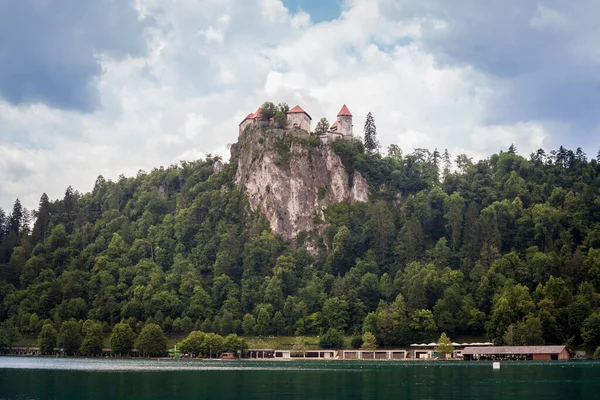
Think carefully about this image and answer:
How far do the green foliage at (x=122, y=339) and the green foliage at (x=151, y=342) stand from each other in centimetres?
233

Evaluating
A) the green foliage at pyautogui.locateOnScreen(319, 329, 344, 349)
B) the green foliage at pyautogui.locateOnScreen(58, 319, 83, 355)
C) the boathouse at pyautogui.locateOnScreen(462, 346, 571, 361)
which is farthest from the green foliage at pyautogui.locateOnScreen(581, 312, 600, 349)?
the green foliage at pyautogui.locateOnScreen(58, 319, 83, 355)

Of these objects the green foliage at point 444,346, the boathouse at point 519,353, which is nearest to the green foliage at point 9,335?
the green foliage at point 444,346

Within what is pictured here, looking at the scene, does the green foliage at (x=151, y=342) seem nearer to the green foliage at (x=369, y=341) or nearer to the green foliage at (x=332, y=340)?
the green foliage at (x=332, y=340)

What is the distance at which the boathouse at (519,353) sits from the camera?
138 meters

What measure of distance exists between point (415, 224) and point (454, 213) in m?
10.3

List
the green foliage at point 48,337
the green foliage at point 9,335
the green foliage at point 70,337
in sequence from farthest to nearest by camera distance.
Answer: the green foliage at point 9,335 → the green foliage at point 48,337 → the green foliage at point 70,337

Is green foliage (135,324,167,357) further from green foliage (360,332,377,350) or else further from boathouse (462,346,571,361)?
boathouse (462,346,571,361)

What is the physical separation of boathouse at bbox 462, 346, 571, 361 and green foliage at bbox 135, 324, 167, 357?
63283 mm

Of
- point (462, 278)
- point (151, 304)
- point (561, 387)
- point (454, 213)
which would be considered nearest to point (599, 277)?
point (462, 278)

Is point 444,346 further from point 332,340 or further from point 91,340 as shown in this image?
point 91,340

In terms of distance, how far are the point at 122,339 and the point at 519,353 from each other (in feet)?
267

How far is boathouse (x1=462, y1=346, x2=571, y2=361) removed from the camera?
453 feet

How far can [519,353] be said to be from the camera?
140 metres

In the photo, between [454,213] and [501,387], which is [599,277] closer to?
[454,213]
